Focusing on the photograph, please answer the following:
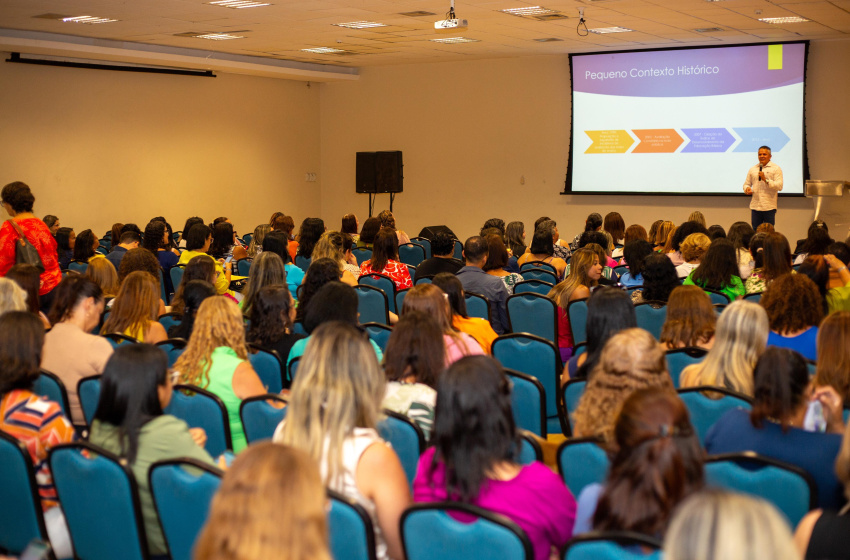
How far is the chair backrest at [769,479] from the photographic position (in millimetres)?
2338

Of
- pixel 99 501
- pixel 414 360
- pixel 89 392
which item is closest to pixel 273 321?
pixel 89 392

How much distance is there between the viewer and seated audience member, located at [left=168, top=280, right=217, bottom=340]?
14.9 ft

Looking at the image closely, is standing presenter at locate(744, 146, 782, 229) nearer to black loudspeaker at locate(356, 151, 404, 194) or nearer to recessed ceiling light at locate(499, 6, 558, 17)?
recessed ceiling light at locate(499, 6, 558, 17)

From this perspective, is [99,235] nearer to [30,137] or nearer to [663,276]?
[30,137]

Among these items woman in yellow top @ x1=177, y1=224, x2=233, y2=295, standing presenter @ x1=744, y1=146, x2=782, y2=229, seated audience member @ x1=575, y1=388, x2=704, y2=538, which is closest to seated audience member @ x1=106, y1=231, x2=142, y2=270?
woman in yellow top @ x1=177, y1=224, x2=233, y2=295

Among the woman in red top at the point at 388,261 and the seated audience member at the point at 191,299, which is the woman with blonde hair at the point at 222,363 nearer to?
the seated audience member at the point at 191,299

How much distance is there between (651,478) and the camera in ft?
6.32

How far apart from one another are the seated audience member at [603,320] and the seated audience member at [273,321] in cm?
153

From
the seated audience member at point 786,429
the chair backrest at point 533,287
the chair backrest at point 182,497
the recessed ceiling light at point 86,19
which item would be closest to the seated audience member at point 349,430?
the chair backrest at point 182,497

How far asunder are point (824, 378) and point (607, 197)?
1198cm

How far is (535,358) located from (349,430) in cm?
233

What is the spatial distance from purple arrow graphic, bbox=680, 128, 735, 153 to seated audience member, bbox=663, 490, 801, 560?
13.1m

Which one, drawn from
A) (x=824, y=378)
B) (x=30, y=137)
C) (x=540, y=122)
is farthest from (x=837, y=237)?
(x=30, y=137)

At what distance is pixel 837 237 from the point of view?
12305mm
